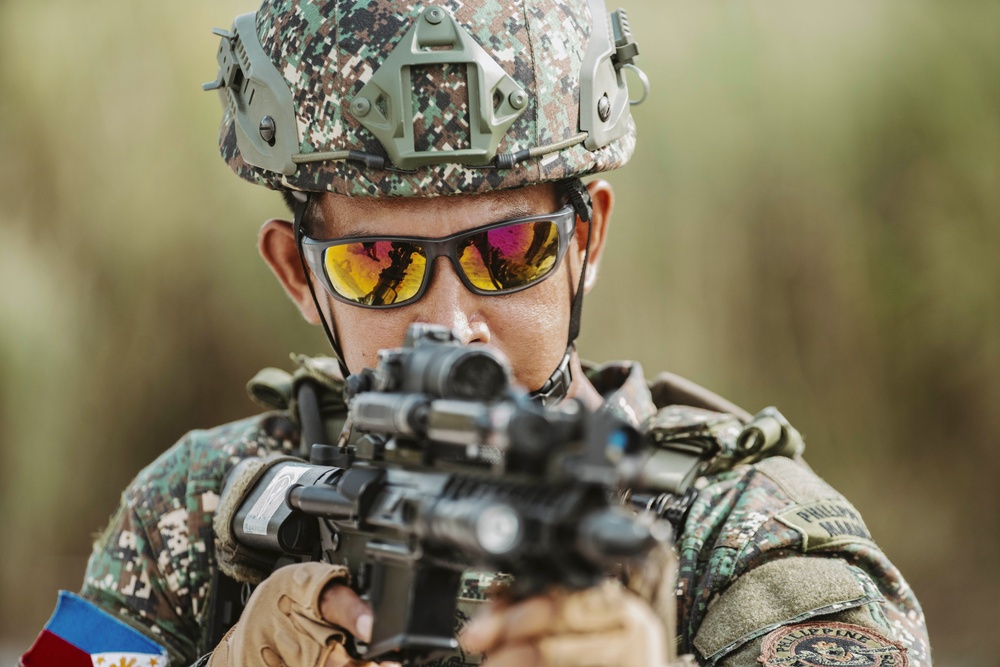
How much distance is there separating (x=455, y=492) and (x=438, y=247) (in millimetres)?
1347

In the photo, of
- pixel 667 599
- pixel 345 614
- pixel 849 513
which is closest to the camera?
pixel 667 599

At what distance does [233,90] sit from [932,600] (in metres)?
5.59

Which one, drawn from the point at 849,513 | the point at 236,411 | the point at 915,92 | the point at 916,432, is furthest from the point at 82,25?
the point at 849,513

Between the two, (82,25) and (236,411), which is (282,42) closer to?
(236,411)

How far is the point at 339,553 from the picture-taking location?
2.90 meters

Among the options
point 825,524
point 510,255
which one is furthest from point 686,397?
point 510,255

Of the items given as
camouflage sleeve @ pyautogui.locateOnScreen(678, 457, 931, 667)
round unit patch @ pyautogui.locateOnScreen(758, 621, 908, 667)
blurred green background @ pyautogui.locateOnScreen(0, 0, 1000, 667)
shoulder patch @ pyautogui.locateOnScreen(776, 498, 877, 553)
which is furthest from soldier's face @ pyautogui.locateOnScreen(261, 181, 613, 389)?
blurred green background @ pyautogui.locateOnScreen(0, 0, 1000, 667)

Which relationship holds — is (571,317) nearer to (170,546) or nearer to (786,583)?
(786,583)

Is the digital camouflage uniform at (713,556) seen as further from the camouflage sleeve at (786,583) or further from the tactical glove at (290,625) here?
the tactical glove at (290,625)

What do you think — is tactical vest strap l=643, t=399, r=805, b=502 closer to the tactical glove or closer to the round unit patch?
the round unit patch

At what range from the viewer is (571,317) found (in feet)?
12.7

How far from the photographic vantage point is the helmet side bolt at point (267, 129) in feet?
12.5

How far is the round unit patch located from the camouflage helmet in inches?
59.3

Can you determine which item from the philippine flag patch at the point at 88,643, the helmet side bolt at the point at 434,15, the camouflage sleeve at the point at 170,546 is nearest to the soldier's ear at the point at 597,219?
the helmet side bolt at the point at 434,15
